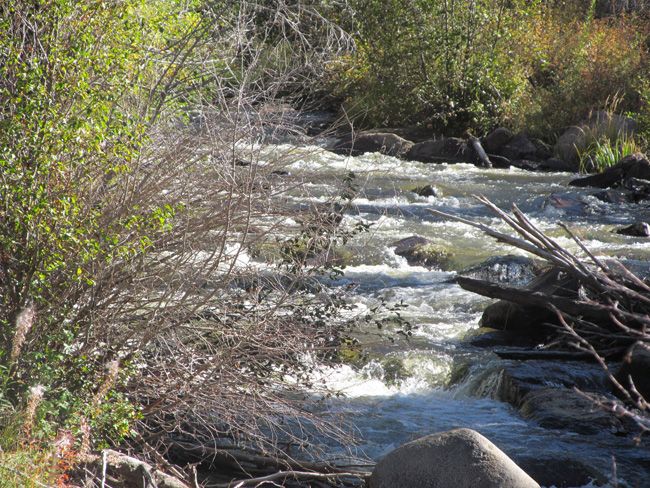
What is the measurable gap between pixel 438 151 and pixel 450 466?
13.4 m

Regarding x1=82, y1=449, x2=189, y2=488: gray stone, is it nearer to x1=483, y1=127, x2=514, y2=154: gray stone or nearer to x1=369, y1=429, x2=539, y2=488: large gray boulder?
x1=369, y1=429, x2=539, y2=488: large gray boulder

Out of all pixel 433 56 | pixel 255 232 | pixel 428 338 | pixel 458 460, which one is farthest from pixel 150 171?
Result: pixel 433 56

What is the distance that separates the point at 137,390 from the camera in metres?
4.65

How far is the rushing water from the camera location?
6.14m

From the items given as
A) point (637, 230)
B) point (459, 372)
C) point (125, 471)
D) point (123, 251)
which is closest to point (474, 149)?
point (637, 230)

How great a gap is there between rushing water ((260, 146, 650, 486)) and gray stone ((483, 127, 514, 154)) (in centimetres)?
115

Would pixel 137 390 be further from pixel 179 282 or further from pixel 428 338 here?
pixel 428 338

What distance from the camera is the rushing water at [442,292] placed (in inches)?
242

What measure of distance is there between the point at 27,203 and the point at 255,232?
1430mm

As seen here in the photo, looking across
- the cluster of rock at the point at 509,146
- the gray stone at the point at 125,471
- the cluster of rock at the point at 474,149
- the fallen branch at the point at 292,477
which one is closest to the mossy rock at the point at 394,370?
the fallen branch at the point at 292,477

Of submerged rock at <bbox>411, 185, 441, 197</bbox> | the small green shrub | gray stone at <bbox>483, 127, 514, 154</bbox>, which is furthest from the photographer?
gray stone at <bbox>483, 127, 514, 154</bbox>

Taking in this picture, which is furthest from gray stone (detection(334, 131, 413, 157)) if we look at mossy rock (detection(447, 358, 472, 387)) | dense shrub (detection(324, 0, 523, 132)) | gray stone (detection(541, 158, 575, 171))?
mossy rock (detection(447, 358, 472, 387))

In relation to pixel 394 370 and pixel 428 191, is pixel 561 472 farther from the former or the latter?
pixel 428 191

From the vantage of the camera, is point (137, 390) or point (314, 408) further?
point (314, 408)
